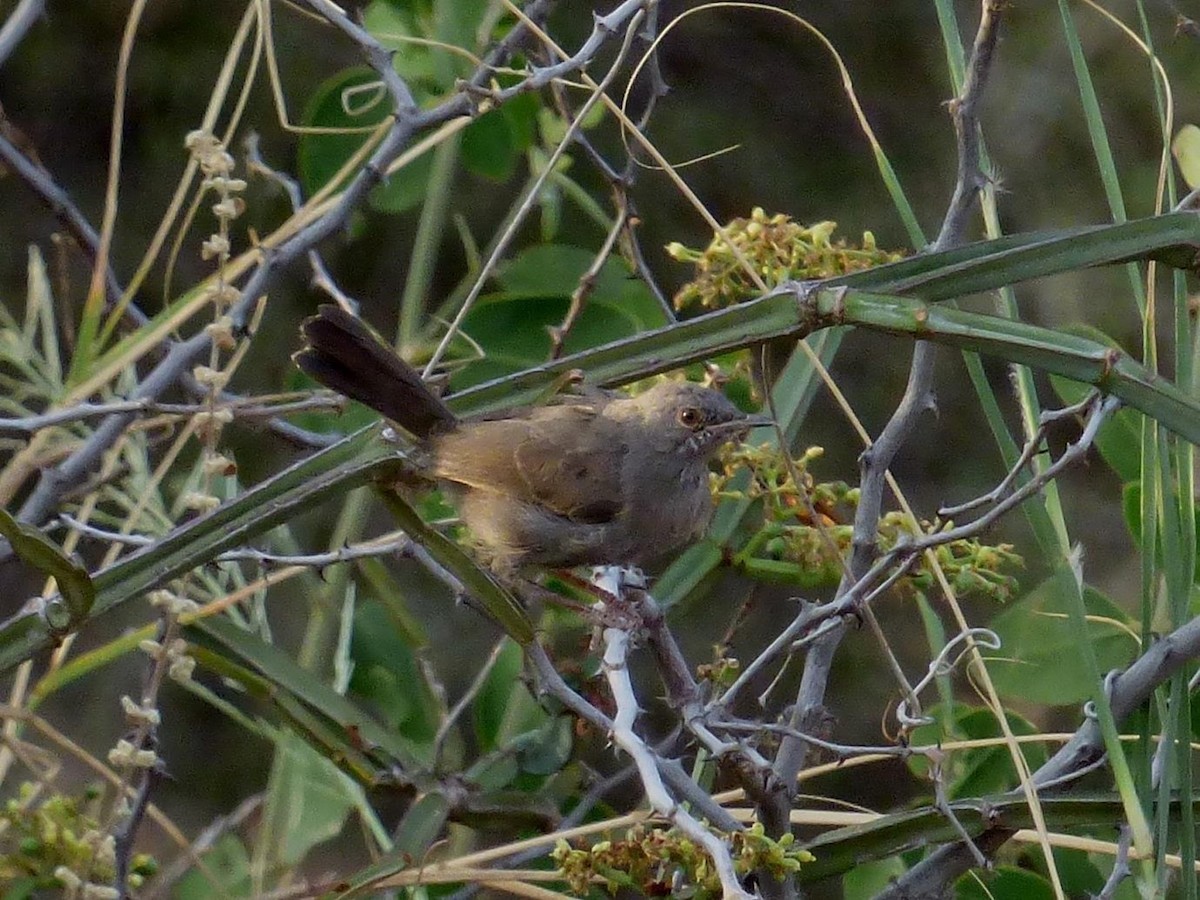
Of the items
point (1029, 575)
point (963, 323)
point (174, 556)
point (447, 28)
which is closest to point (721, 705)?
point (963, 323)

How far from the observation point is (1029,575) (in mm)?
5336

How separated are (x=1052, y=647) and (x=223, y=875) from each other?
1.86m

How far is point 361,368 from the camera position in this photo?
8.80 ft

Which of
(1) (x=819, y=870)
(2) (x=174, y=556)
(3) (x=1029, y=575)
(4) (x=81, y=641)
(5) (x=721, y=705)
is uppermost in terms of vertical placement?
(2) (x=174, y=556)

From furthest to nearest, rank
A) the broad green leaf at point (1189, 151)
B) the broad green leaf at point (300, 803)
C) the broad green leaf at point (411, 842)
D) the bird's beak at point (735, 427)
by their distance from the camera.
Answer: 1. the bird's beak at point (735, 427)
2. the broad green leaf at point (300, 803)
3. the broad green leaf at point (1189, 151)
4. the broad green leaf at point (411, 842)

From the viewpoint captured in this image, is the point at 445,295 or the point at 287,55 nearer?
the point at 287,55

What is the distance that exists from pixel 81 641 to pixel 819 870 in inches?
213

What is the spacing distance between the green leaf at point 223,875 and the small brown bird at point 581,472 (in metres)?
0.76

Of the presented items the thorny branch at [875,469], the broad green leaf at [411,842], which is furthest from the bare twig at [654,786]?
the broad green leaf at [411,842]

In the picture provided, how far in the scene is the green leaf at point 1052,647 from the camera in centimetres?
233

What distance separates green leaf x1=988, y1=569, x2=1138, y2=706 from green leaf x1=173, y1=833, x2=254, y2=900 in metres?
1.42

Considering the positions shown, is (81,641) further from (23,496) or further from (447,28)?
(447,28)

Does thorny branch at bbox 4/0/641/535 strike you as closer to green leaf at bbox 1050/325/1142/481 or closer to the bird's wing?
the bird's wing

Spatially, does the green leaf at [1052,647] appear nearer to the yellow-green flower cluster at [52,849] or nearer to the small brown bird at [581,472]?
the small brown bird at [581,472]
